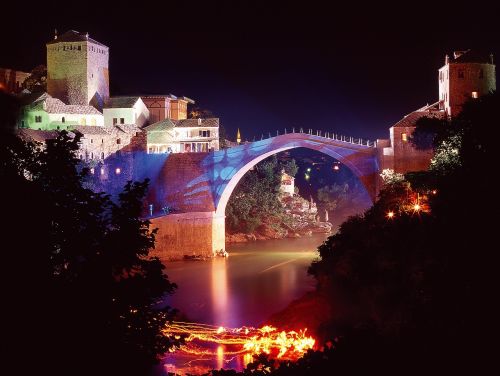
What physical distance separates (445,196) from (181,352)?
282 inches

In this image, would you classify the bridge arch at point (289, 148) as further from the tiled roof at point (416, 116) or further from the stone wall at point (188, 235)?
the tiled roof at point (416, 116)

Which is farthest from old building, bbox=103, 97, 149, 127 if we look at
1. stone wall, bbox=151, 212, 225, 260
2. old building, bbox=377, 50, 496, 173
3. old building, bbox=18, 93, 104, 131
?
old building, bbox=377, 50, 496, 173

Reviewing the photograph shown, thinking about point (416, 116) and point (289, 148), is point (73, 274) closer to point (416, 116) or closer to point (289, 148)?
point (416, 116)

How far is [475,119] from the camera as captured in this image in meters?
15.8

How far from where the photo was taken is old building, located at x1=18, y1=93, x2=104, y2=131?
3200cm

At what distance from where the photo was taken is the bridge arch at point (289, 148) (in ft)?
89.7

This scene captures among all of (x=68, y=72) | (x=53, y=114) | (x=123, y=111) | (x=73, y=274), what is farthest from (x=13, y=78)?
(x=73, y=274)

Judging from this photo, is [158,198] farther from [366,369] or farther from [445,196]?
[366,369]

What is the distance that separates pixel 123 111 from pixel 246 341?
20.3m

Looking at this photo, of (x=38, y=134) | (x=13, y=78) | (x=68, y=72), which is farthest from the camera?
(x=13, y=78)

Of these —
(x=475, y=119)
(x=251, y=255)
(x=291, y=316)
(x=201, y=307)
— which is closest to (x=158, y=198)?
(x=251, y=255)

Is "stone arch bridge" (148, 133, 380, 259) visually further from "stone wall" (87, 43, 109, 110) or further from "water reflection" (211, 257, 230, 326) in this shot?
"stone wall" (87, 43, 109, 110)

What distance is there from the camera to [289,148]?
2984 cm

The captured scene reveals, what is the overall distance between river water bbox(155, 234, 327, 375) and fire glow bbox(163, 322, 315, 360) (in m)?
0.45
